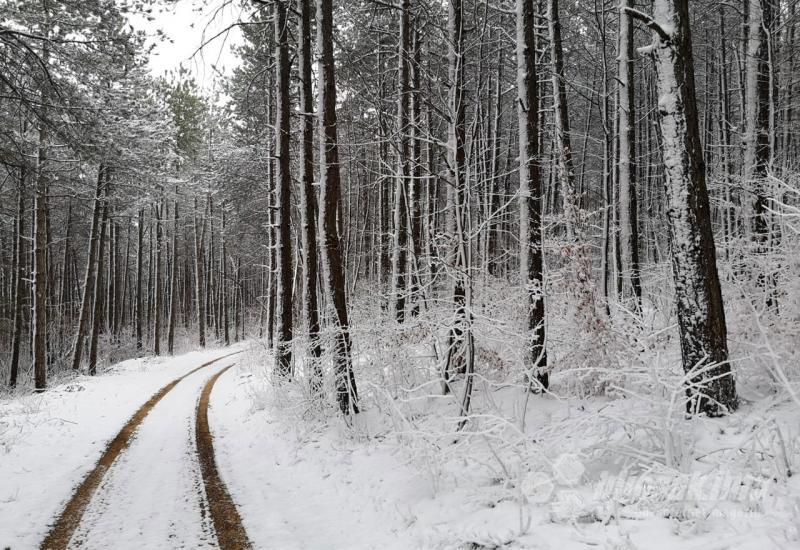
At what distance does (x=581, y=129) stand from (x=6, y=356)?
36.1 meters

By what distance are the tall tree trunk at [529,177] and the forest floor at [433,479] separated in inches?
49.6

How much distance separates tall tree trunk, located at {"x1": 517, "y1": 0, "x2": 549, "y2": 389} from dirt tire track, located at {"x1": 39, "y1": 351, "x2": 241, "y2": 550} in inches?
234

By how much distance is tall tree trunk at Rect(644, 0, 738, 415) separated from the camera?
4.72m

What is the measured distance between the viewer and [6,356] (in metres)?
23.3

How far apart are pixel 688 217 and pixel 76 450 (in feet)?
30.1

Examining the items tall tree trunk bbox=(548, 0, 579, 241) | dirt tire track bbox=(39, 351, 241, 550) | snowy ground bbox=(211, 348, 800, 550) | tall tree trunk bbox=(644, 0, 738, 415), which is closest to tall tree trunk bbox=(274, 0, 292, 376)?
dirt tire track bbox=(39, 351, 241, 550)

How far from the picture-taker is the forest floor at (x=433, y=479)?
10.9ft

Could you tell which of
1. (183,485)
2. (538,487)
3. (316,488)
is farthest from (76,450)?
(538,487)

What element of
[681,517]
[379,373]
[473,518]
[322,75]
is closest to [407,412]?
[379,373]

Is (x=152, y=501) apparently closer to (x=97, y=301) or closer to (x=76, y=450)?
(x=76, y=450)

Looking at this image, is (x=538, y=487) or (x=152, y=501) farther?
(x=152, y=501)

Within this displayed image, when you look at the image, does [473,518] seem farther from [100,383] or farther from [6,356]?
[6,356]

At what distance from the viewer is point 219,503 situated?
5.29m

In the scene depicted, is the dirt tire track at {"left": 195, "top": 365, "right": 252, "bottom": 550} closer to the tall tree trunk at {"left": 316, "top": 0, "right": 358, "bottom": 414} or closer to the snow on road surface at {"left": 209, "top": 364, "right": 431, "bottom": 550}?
the snow on road surface at {"left": 209, "top": 364, "right": 431, "bottom": 550}
